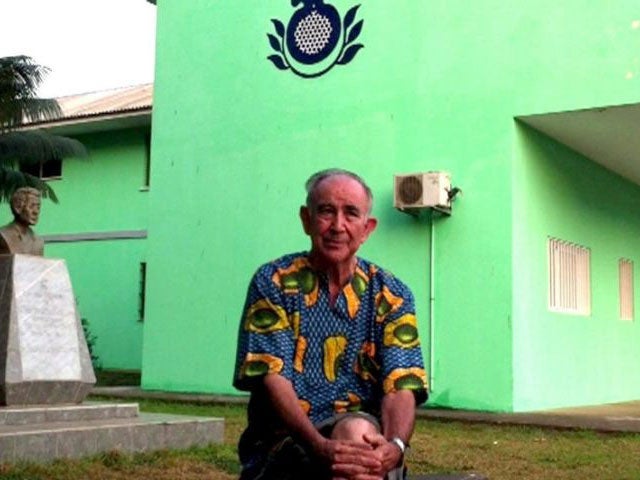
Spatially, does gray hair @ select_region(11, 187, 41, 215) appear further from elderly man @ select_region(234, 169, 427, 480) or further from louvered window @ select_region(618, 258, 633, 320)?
louvered window @ select_region(618, 258, 633, 320)

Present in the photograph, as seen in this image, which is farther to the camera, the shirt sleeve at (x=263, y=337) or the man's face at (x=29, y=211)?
the man's face at (x=29, y=211)

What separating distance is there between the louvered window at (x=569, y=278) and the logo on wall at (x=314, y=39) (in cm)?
322

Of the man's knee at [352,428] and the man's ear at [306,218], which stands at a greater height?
the man's ear at [306,218]

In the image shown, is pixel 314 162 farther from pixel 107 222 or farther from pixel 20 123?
pixel 107 222

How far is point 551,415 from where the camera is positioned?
31.3 feet

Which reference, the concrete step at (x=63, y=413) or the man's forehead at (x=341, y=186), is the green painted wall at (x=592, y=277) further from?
the man's forehead at (x=341, y=186)

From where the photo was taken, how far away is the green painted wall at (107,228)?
17.3 metres

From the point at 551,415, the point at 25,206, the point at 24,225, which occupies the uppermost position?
the point at 25,206

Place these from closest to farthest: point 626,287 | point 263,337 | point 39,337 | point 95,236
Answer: point 263,337 → point 39,337 → point 626,287 → point 95,236

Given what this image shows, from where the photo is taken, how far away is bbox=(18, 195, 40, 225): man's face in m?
7.03

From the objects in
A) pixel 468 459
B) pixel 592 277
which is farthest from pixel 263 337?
pixel 592 277

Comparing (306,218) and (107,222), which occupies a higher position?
(107,222)

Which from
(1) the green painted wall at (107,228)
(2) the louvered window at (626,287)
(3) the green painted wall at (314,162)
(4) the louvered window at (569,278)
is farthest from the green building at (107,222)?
(2) the louvered window at (626,287)

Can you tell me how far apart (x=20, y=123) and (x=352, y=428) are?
14.9 metres
